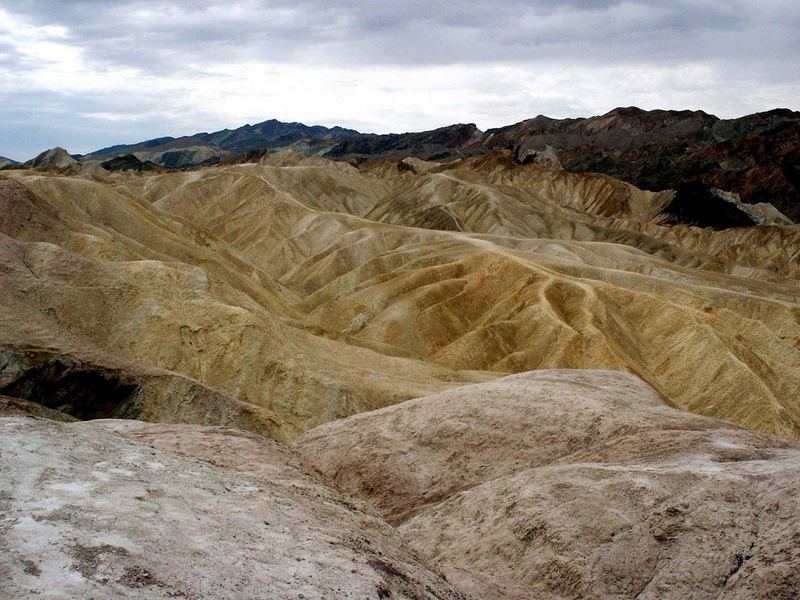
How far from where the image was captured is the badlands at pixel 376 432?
835 centimetres

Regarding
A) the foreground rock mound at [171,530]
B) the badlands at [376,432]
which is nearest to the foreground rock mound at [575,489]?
the badlands at [376,432]

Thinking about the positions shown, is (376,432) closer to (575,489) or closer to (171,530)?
(575,489)

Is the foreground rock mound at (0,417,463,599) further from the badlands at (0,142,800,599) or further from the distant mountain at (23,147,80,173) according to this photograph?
the distant mountain at (23,147,80,173)

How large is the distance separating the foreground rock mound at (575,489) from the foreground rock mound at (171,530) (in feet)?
7.17

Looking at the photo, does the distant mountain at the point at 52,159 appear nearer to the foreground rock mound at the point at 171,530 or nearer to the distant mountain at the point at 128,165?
the distant mountain at the point at 128,165

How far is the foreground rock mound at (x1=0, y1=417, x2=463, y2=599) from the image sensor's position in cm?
685

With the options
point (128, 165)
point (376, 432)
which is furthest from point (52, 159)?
point (376, 432)

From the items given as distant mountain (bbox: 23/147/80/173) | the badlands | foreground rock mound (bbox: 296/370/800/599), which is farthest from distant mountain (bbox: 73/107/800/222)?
foreground rock mound (bbox: 296/370/800/599)

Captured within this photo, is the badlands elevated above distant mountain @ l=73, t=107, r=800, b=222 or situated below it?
below

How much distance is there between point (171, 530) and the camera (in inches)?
318

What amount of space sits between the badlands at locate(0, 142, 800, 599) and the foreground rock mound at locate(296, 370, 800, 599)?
4 centimetres

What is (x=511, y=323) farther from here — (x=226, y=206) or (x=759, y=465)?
(x=226, y=206)

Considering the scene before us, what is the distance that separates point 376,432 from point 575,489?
5.73 meters

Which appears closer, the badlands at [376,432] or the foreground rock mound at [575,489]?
the badlands at [376,432]
